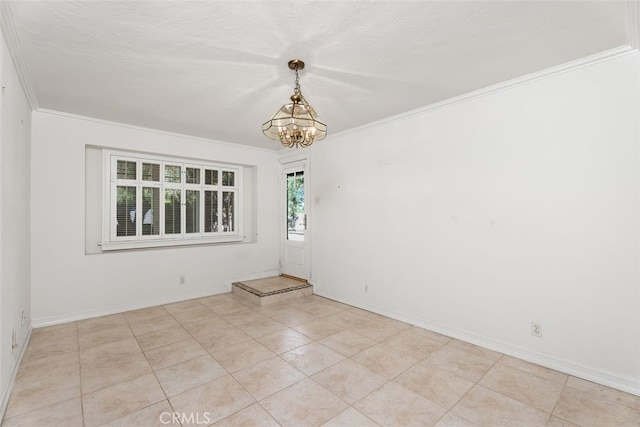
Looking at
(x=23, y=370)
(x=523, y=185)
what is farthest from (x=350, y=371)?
(x=23, y=370)

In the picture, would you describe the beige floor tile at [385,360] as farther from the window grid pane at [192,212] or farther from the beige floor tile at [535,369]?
the window grid pane at [192,212]

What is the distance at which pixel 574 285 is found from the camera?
2463mm

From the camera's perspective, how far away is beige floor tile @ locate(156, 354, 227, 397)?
7.55 ft

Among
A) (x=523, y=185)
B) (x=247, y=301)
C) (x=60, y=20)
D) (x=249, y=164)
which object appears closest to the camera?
Result: (x=60, y=20)

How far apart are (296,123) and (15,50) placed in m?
2.13

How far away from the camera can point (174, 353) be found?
284cm

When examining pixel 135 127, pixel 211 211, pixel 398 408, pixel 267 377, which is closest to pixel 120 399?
pixel 267 377

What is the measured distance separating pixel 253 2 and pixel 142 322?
364cm

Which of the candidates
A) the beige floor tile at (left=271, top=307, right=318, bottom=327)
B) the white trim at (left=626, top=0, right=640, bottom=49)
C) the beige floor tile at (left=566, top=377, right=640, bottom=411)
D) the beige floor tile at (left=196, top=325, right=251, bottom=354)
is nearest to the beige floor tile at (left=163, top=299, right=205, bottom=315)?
the beige floor tile at (left=196, top=325, right=251, bottom=354)

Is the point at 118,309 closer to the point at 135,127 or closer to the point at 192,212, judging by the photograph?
the point at 192,212

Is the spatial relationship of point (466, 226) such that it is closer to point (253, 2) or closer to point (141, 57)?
point (253, 2)

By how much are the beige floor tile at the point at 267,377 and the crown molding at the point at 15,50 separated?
2.90m

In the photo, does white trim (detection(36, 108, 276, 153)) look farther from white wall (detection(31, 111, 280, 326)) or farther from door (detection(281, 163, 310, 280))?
door (detection(281, 163, 310, 280))

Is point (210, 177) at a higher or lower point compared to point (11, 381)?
higher
